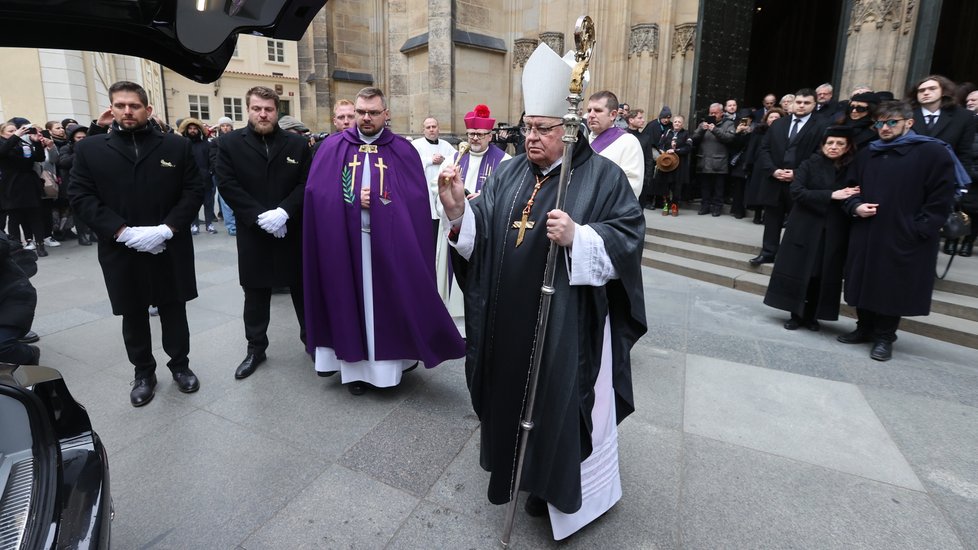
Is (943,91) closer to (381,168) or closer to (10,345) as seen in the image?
(381,168)

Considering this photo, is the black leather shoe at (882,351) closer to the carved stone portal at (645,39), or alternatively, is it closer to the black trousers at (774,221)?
the black trousers at (774,221)

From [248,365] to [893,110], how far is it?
5.58m

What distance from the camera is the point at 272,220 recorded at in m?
3.84

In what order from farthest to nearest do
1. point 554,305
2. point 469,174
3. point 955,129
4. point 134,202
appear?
1. point 955,129
2. point 469,174
3. point 134,202
4. point 554,305

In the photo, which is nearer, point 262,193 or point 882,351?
point 262,193

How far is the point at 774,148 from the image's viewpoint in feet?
22.1

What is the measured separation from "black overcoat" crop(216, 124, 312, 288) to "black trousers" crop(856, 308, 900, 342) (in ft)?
15.9

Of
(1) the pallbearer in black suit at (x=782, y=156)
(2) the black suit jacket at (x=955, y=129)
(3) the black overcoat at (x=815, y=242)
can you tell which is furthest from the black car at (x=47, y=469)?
(2) the black suit jacket at (x=955, y=129)

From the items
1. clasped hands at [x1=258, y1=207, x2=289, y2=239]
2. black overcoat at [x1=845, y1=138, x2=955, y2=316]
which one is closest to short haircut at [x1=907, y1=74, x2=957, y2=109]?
black overcoat at [x1=845, y1=138, x2=955, y2=316]

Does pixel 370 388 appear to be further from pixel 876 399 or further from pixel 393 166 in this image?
pixel 876 399

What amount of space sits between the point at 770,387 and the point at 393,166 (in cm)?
316

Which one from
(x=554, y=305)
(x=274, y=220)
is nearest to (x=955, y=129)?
(x=554, y=305)

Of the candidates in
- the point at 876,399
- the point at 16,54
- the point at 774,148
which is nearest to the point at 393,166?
the point at 876,399

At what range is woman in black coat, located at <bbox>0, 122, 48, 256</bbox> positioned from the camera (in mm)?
7809
